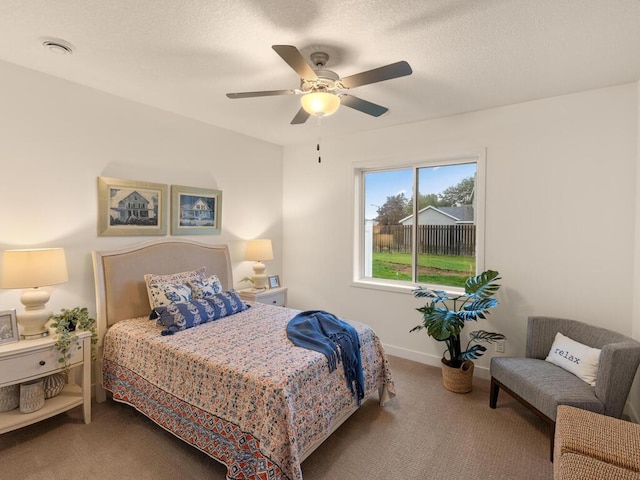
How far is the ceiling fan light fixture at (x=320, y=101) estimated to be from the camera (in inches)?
80.4

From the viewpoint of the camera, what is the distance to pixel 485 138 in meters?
3.23

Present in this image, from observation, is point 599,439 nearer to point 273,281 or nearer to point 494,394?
point 494,394

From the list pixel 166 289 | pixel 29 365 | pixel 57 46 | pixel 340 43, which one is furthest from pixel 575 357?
pixel 57 46

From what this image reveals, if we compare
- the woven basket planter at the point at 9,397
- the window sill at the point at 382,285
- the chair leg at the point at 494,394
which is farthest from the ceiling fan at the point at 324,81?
the woven basket planter at the point at 9,397

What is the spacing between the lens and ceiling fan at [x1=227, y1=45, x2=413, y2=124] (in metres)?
1.76

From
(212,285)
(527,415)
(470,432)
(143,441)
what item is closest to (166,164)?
(212,285)

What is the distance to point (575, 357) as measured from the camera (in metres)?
2.37

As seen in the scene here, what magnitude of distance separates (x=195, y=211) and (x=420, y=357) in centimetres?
304

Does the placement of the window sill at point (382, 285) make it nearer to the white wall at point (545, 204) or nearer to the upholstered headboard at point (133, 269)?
the white wall at point (545, 204)

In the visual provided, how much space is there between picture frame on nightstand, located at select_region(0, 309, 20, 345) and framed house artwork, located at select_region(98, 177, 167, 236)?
0.91 m

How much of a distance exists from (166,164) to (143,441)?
2523 millimetres

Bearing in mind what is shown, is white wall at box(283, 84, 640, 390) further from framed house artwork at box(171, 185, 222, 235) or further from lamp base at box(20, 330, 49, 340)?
lamp base at box(20, 330, 49, 340)

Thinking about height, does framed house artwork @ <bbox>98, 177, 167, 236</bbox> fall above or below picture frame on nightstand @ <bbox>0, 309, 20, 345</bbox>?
above

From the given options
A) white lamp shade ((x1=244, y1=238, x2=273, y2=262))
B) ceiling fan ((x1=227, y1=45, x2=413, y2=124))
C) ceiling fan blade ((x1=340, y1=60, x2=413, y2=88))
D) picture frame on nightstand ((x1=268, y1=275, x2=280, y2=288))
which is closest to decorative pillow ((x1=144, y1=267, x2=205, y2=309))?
white lamp shade ((x1=244, y1=238, x2=273, y2=262))
